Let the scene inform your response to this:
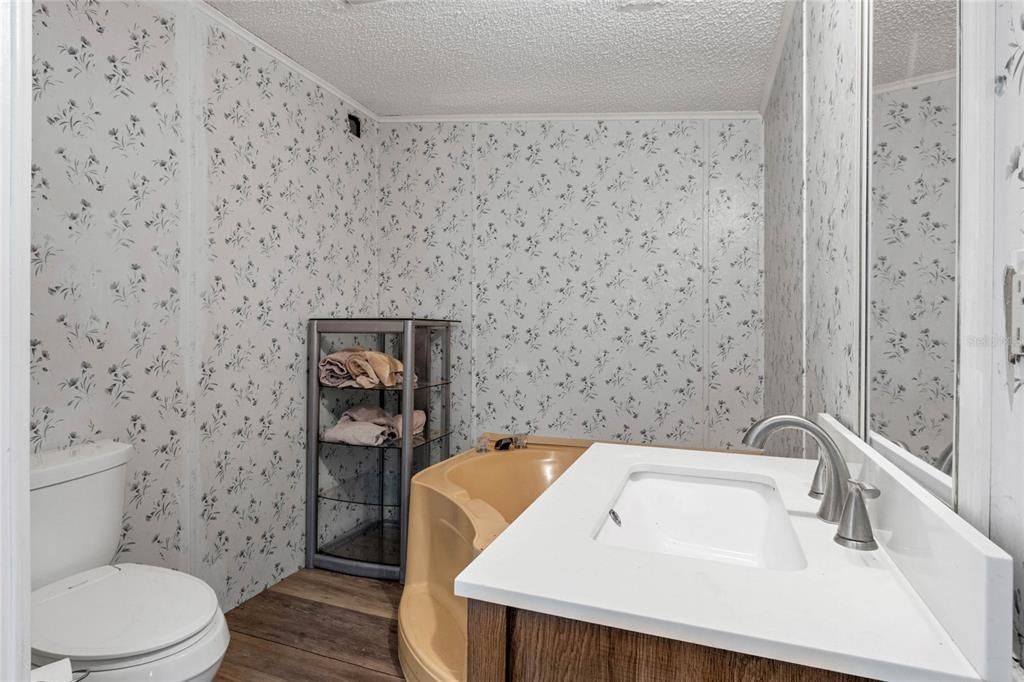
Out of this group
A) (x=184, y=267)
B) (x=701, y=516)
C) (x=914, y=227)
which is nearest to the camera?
(x=914, y=227)

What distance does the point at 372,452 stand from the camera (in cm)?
330

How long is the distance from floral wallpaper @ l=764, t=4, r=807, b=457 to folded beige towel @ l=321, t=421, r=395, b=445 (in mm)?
1764

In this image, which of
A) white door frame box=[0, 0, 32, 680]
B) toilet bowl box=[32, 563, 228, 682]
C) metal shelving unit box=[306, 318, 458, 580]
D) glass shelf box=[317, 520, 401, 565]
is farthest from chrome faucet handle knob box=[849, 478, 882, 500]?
glass shelf box=[317, 520, 401, 565]

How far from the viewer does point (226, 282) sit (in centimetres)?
236

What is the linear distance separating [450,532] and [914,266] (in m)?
1.65

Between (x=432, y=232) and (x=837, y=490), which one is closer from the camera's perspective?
(x=837, y=490)

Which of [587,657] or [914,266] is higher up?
[914,266]

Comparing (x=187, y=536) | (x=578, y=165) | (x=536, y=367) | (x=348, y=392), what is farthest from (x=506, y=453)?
(x=578, y=165)

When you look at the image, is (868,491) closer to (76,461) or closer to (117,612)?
(117,612)

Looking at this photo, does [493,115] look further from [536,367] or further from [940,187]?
[940,187]

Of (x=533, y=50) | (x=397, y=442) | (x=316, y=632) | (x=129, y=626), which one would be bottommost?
(x=316, y=632)

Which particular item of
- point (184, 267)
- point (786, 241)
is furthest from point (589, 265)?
point (184, 267)

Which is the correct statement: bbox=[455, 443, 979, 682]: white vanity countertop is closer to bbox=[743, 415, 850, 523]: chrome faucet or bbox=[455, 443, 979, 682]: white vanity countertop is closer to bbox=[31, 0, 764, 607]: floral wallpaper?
bbox=[743, 415, 850, 523]: chrome faucet

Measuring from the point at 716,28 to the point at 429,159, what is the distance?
174 centimetres
